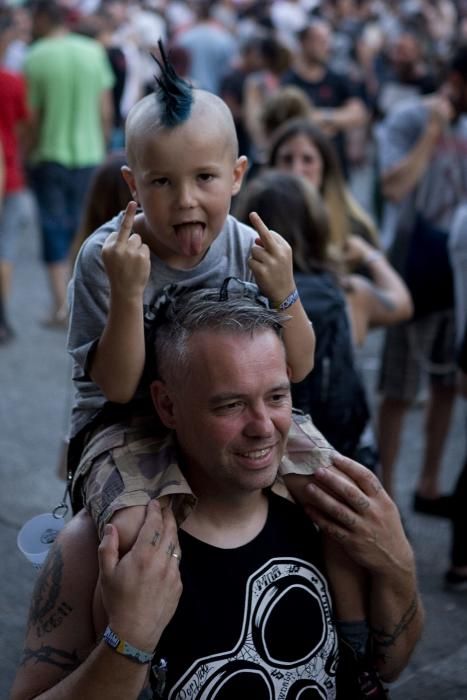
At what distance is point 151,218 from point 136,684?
3.24 ft

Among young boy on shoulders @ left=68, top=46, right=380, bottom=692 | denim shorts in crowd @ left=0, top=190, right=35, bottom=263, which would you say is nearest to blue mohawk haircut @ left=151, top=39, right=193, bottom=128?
young boy on shoulders @ left=68, top=46, right=380, bottom=692

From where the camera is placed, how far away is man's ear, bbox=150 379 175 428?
2.39m

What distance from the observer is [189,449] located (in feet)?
7.79

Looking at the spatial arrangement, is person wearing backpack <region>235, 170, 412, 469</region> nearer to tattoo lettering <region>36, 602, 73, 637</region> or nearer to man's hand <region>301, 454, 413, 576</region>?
man's hand <region>301, 454, 413, 576</region>

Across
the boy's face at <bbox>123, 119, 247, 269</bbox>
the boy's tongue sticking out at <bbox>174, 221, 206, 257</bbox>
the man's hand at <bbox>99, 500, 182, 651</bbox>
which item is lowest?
the man's hand at <bbox>99, 500, 182, 651</bbox>

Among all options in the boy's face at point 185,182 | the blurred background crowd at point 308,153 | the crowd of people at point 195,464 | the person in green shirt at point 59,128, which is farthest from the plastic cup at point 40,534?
the person in green shirt at point 59,128

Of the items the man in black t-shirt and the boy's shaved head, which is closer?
the boy's shaved head

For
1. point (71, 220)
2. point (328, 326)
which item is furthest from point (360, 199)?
point (328, 326)

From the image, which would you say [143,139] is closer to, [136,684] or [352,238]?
[136,684]

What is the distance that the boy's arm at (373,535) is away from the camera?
243cm

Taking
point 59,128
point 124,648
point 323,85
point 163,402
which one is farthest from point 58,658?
point 323,85

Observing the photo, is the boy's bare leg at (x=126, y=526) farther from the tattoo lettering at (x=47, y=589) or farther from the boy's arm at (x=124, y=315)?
the boy's arm at (x=124, y=315)

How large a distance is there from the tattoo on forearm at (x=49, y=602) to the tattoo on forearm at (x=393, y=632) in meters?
0.73

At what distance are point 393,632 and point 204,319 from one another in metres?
0.87
